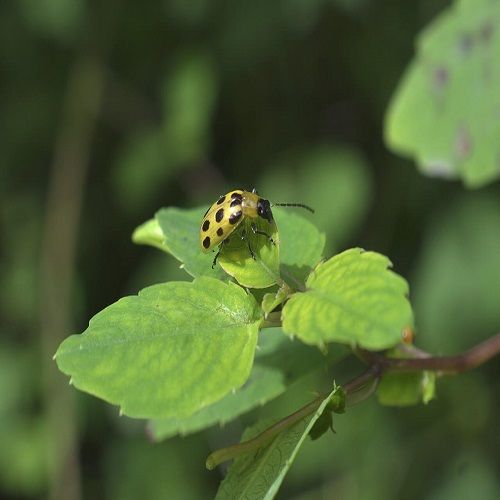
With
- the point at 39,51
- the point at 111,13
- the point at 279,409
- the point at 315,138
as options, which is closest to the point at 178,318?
the point at 279,409

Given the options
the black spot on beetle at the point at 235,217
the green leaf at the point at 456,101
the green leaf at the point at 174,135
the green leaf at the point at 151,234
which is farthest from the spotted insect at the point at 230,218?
the green leaf at the point at 174,135

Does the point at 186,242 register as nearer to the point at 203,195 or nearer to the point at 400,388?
the point at 400,388

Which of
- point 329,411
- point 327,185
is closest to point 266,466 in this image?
point 329,411

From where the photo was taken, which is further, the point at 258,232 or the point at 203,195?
the point at 203,195

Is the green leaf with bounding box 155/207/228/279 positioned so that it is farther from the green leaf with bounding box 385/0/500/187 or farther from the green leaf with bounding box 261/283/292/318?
the green leaf with bounding box 385/0/500/187

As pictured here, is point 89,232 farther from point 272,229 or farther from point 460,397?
point 272,229

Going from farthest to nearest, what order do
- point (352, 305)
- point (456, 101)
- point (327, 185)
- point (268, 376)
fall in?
point (327, 185), point (456, 101), point (268, 376), point (352, 305)

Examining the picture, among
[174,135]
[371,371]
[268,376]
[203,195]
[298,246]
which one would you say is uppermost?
[298,246]
